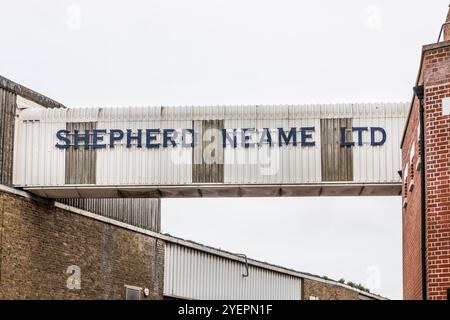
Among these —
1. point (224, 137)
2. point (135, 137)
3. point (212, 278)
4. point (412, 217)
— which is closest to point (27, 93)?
point (135, 137)

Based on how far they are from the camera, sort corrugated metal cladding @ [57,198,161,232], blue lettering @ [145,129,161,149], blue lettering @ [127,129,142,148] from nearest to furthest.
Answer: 1. blue lettering @ [145,129,161,149]
2. blue lettering @ [127,129,142,148]
3. corrugated metal cladding @ [57,198,161,232]

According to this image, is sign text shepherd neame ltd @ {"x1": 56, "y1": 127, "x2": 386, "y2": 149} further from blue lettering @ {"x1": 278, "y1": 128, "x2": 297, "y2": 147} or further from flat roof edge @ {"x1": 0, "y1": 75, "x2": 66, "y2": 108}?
flat roof edge @ {"x1": 0, "y1": 75, "x2": 66, "y2": 108}

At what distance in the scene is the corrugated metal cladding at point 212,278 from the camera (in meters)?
39.0

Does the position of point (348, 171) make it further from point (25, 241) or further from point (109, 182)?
point (25, 241)

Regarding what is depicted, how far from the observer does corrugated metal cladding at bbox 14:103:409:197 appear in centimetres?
2892

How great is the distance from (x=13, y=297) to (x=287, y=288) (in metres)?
24.6

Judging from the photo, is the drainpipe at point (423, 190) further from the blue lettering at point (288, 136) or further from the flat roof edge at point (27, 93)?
the flat roof edge at point (27, 93)

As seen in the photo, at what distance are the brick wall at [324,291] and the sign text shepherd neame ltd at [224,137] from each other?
24.2m

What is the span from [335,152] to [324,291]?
27.3m

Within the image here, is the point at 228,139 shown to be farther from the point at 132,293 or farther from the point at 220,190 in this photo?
the point at 132,293

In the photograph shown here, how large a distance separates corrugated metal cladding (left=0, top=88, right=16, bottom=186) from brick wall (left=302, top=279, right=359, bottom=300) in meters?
26.4

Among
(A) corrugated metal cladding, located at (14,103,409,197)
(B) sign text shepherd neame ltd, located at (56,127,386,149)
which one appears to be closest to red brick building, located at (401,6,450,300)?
(A) corrugated metal cladding, located at (14,103,409,197)

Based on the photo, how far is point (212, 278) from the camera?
137ft
